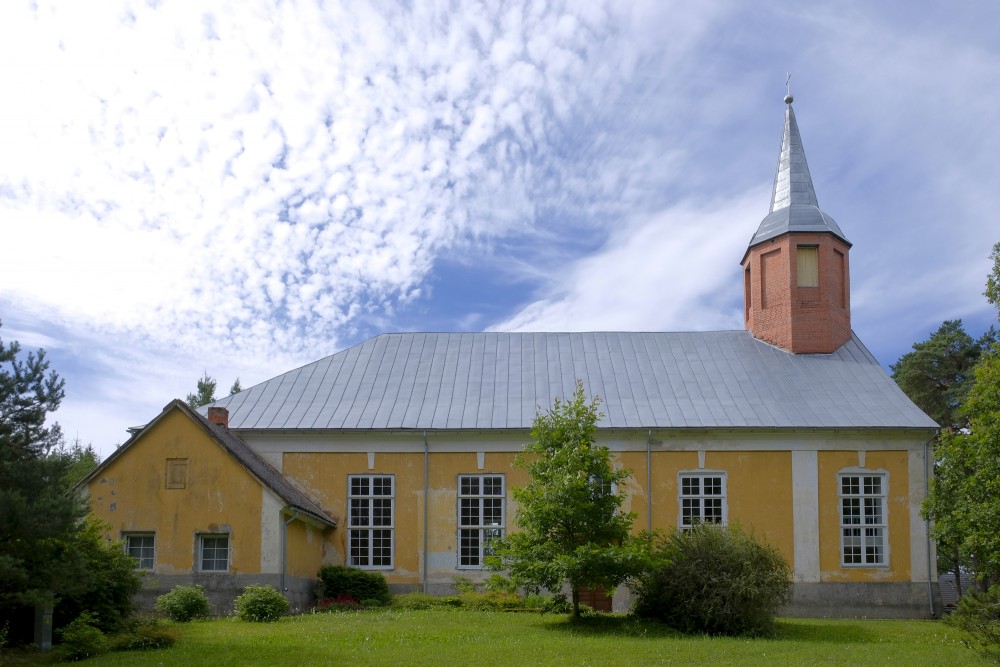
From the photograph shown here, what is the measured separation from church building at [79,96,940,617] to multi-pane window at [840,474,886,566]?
54 mm

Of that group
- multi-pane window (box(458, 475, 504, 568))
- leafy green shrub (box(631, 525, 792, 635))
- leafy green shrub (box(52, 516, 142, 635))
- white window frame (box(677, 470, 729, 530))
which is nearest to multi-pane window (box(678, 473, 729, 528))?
white window frame (box(677, 470, 729, 530))

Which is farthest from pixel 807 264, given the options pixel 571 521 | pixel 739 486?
pixel 571 521

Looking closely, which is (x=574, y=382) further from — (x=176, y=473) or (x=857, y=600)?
(x=176, y=473)

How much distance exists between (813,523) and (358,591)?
12.9 m

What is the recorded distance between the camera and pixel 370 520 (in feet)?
93.8

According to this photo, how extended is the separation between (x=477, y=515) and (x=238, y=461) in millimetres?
7134

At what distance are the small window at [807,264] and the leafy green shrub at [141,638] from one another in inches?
927

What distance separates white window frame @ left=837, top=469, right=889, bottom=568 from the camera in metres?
28.0

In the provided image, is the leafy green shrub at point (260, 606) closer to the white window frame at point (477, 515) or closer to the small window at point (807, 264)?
the white window frame at point (477, 515)

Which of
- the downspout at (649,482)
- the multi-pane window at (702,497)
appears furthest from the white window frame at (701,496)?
the downspout at (649,482)

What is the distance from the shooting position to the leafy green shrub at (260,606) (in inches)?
844

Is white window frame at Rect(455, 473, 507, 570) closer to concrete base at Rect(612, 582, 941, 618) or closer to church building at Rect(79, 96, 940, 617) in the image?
church building at Rect(79, 96, 940, 617)

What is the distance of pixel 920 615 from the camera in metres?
27.2

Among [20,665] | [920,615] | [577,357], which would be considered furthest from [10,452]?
[920,615]
